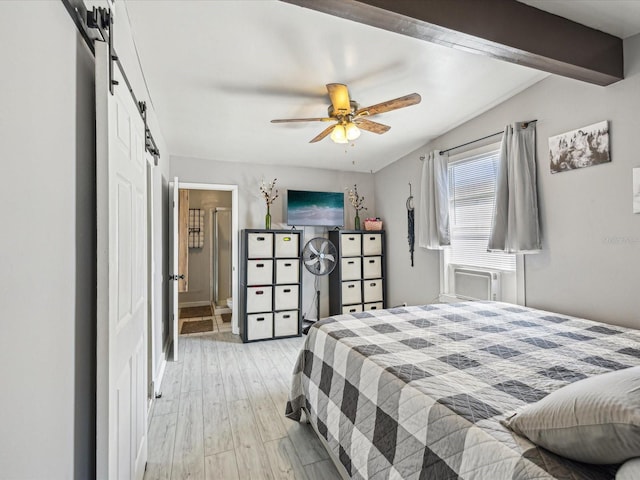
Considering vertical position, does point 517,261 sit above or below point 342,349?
above

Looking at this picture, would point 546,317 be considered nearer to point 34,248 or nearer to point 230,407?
point 230,407

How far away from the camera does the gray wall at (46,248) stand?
0.64 m

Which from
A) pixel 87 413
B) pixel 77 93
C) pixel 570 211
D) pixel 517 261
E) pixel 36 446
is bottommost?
pixel 87 413

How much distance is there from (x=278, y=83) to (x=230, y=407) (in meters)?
2.47

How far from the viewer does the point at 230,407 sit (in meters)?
2.42

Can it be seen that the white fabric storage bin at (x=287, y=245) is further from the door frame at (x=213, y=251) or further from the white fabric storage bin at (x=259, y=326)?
the door frame at (x=213, y=251)

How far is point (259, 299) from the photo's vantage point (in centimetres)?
397

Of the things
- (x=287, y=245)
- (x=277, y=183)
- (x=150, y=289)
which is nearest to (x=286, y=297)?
(x=287, y=245)

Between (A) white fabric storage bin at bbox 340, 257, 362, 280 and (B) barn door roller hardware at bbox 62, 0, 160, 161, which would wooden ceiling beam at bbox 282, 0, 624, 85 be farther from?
(A) white fabric storage bin at bbox 340, 257, 362, 280

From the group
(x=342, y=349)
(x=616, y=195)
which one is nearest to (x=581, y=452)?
(x=342, y=349)

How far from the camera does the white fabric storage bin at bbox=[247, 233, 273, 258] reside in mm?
3924

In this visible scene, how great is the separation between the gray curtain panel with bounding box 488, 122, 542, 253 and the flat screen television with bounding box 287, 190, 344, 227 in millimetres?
2173

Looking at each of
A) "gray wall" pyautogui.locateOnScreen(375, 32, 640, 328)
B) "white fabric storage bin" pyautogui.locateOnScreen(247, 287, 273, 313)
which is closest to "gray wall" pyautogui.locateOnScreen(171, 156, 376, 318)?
"white fabric storage bin" pyautogui.locateOnScreen(247, 287, 273, 313)

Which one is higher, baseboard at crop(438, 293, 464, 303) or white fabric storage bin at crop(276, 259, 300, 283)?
white fabric storage bin at crop(276, 259, 300, 283)
